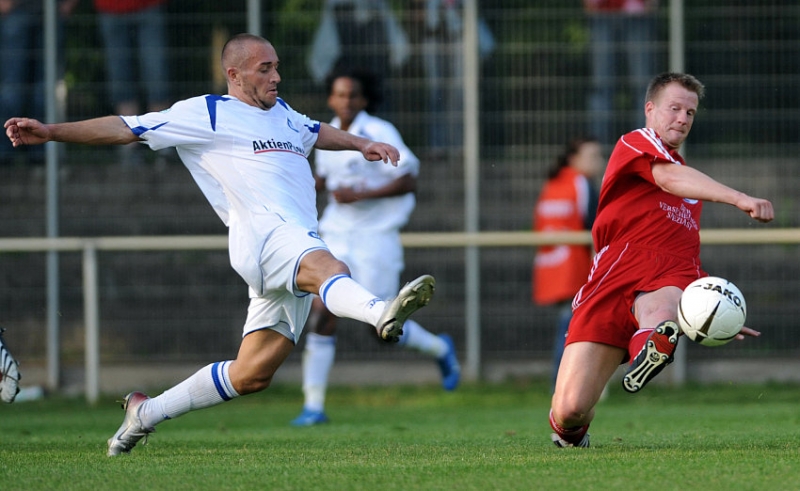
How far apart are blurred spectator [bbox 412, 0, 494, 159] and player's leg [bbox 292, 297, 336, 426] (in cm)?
329

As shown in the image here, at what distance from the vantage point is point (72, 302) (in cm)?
1260

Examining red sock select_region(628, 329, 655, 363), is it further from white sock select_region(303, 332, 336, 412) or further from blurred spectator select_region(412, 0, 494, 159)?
blurred spectator select_region(412, 0, 494, 159)

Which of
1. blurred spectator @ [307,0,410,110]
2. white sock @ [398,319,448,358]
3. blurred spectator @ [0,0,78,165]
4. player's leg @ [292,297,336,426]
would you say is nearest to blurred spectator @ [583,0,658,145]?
blurred spectator @ [307,0,410,110]

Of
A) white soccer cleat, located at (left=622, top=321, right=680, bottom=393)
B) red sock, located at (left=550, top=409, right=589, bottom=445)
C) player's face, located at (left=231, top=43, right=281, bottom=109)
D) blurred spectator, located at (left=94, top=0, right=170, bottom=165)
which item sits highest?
blurred spectator, located at (left=94, top=0, right=170, bottom=165)

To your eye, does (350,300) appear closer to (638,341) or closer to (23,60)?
(638,341)

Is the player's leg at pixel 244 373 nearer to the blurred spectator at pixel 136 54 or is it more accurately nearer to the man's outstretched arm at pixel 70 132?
the man's outstretched arm at pixel 70 132

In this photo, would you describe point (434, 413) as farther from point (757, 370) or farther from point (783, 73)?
point (783, 73)

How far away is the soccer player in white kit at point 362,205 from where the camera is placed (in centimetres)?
1016

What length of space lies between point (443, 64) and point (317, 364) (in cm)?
404

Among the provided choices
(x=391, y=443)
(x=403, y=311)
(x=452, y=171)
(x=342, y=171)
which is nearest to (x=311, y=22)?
(x=452, y=171)

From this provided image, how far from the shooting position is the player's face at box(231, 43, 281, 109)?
22.3 feet

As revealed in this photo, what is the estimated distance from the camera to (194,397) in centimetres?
673

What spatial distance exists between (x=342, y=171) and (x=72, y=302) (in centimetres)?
361

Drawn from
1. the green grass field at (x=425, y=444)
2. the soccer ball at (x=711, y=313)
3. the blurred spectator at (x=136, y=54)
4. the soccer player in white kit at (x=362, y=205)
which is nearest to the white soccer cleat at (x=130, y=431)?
the green grass field at (x=425, y=444)
